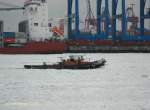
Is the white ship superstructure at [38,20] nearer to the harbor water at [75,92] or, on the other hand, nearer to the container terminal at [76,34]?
the container terminal at [76,34]

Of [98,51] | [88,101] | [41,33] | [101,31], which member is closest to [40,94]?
[88,101]

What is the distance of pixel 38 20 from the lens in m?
120

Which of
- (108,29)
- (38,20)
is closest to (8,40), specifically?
(38,20)

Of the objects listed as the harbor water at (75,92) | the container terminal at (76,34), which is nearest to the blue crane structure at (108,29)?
the container terminal at (76,34)

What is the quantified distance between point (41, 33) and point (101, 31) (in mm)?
25503

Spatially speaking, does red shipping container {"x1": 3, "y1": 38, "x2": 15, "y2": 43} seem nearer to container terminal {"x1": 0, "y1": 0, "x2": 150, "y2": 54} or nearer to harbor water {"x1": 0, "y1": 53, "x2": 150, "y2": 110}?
container terminal {"x1": 0, "y1": 0, "x2": 150, "y2": 54}

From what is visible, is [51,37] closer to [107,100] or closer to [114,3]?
[114,3]

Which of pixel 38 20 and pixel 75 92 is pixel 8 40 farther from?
pixel 75 92

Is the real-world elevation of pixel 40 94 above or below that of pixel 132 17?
below

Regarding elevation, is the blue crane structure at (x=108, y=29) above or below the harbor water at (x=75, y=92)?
above

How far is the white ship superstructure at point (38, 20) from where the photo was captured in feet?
393

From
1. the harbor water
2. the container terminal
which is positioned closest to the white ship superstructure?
the container terminal

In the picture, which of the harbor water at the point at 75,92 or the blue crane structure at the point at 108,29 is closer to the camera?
the harbor water at the point at 75,92

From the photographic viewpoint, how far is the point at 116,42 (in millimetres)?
134500
